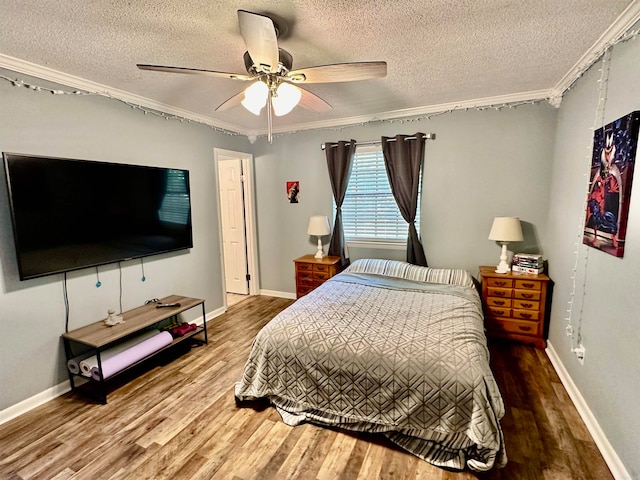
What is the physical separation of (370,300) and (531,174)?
2.18 meters

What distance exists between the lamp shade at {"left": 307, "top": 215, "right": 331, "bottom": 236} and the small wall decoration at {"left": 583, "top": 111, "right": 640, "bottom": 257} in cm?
253

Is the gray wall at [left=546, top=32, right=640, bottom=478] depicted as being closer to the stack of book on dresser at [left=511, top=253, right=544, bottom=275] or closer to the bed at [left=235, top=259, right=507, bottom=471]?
the stack of book on dresser at [left=511, top=253, right=544, bottom=275]

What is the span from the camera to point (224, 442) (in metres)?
1.90

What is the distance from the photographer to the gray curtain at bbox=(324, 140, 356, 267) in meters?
3.84

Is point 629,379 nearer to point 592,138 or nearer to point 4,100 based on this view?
point 592,138

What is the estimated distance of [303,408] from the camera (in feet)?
6.73

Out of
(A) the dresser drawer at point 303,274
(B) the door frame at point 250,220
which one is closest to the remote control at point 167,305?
(A) the dresser drawer at point 303,274

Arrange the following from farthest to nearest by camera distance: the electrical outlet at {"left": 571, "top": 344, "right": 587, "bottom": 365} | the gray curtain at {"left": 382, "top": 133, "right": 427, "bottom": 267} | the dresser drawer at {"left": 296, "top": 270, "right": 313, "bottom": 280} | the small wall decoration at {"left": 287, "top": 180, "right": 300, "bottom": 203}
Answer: the small wall decoration at {"left": 287, "top": 180, "right": 300, "bottom": 203}, the dresser drawer at {"left": 296, "top": 270, "right": 313, "bottom": 280}, the gray curtain at {"left": 382, "top": 133, "right": 427, "bottom": 267}, the electrical outlet at {"left": 571, "top": 344, "right": 587, "bottom": 365}

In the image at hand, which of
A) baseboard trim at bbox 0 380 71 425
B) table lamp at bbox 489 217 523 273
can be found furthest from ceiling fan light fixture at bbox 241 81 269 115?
baseboard trim at bbox 0 380 71 425

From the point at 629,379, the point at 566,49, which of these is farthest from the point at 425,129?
the point at 629,379

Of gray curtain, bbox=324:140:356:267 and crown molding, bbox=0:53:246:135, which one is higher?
crown molding, bbox=0:53:246:135

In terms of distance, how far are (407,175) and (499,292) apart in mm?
1577

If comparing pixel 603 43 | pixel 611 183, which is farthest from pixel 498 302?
pixel 603 43

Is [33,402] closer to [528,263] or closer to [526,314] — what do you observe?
[526,314]
